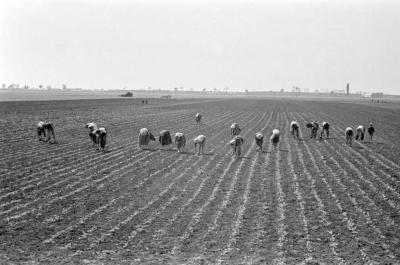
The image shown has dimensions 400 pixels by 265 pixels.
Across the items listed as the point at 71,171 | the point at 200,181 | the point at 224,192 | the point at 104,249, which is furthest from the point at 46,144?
the point at 104,249

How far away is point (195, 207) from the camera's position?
46.2 ft

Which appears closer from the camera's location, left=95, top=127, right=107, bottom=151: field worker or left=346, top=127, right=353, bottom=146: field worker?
left=95, top=127, right=107, bottom=151: field worker

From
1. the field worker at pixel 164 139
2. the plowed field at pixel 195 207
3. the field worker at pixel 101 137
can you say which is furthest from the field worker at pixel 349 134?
the field worker at pixel 101 137

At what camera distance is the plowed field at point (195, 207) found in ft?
34.6

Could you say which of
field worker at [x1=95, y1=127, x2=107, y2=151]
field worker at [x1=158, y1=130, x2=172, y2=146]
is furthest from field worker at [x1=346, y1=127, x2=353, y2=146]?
field worker at [x1=95, y1=127, x2=107, y2=151]

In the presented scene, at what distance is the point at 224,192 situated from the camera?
1592cm

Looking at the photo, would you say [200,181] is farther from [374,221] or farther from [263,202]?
[374,221]

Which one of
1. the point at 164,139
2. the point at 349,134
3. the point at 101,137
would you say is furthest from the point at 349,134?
the point at 101,137

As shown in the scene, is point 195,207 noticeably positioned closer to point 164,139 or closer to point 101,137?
point 101,137

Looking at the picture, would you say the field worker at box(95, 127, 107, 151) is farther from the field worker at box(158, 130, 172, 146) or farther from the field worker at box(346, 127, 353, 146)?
the field worker at box(346, 127, 353, 146)

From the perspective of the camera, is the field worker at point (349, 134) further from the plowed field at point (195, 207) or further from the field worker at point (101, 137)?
the field worker at point (101, 137)

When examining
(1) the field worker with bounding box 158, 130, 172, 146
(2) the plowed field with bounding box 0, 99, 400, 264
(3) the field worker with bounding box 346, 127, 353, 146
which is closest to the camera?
(2) the plowed field with bounding box 0, 99, 400, 264

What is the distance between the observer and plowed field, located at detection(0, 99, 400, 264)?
34.6 ft

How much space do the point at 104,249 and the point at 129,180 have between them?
7184 mm
